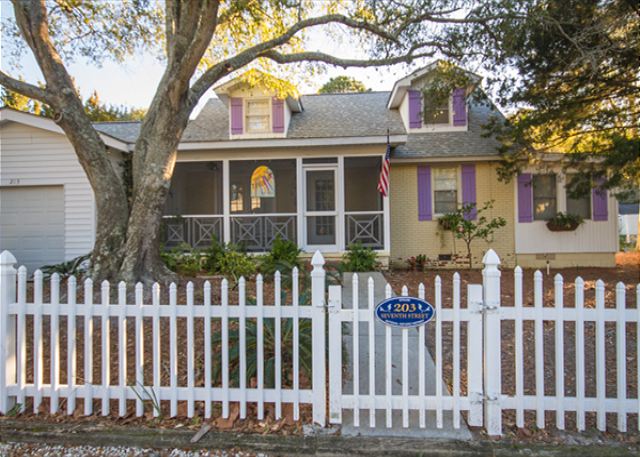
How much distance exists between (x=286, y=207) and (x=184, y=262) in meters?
5.70

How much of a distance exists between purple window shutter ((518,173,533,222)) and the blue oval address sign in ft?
32.0

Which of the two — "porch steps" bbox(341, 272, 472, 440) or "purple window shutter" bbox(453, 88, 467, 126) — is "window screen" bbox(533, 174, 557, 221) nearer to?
"purple window shutter" bbox(453, 88, 467, 126)

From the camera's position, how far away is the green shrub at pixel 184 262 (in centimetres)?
869

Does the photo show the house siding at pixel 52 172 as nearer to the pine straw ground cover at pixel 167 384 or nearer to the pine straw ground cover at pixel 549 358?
the pine straw ground cover at pixel 167 384

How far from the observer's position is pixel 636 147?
288 inches

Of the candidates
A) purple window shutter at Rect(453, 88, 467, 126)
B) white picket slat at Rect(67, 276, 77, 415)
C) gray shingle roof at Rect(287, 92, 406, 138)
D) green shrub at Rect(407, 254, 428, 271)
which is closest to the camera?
white picket slat at Rect(67, 276, 77, 415)

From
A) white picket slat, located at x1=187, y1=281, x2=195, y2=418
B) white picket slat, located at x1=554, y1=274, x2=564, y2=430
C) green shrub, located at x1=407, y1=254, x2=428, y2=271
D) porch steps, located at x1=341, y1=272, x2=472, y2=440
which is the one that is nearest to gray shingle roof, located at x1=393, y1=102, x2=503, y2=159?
green shrub, located at x1=407, y1=254, x2=428, y2=271

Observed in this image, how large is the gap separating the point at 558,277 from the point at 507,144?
8489 mm

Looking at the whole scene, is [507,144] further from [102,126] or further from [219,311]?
[102,126]

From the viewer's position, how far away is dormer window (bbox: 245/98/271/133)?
1198 centimetres

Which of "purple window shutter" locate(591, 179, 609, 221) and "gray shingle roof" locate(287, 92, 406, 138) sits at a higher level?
"gray shingle roof" locate(287, 92, 406, 138)

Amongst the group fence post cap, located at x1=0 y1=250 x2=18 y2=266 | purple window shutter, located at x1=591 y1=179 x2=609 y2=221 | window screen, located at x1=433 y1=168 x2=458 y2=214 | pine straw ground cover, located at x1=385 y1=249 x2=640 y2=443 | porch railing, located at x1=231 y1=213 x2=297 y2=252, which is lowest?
pine straw ground cover, located at x1=385 y1=249 x2=640 y2=443

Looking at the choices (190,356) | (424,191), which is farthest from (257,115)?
(190,356)

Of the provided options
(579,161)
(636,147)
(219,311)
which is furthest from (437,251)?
(219,311)
